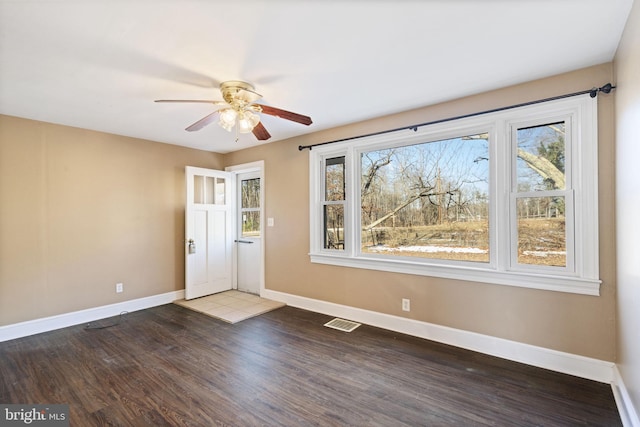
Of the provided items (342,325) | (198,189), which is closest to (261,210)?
(198,189)

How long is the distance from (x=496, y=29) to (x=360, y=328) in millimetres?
3027

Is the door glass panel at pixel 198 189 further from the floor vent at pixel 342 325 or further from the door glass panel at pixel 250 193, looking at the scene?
the floor vent at pixel 342 325

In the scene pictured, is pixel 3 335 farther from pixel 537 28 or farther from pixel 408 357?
pixel 537 28

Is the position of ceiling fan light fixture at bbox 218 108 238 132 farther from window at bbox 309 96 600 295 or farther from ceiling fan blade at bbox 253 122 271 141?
window at bbox 309 96 600 295

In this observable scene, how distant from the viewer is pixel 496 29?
6.13ft

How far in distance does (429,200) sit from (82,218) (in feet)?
13.9

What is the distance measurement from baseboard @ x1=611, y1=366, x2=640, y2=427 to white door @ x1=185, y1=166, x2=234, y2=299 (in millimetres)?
4784

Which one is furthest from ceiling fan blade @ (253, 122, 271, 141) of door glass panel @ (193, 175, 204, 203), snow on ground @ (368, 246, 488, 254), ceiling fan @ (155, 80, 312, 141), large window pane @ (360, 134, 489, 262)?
door glass panel @ (193, 175, 204, 203)

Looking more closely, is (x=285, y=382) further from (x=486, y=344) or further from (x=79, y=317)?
(x=79, y=317)

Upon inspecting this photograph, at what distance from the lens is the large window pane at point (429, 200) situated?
9.70 ft

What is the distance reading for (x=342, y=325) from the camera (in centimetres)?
355

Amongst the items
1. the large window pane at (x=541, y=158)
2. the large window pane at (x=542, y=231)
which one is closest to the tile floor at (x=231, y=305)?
the large window pane at (x=542, y=231)

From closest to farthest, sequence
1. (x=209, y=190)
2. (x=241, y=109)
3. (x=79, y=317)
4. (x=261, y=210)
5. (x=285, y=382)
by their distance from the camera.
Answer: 1. (x=285, y=382)
2. (x=241, y=109)
3. (x=79, y=317)
4. (x=261, y=210)
5. (x=209, y=190)

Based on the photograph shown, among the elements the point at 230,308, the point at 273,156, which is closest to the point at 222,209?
the point at 273,156
